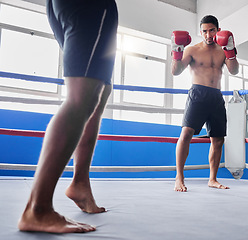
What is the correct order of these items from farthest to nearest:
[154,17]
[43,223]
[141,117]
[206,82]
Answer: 1. [141,117]
2. [154,17]
3. [206,82]
4. [43,223]

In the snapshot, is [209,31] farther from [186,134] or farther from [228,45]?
[186,134]

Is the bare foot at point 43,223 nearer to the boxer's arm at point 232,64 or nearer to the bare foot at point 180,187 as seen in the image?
the bare foot at point 180,187

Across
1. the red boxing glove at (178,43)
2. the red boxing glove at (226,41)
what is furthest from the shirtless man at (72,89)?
the red boxing glove at (226,41)

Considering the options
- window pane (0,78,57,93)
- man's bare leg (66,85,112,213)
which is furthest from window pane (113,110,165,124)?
man's bare leg (66,85,112,213)

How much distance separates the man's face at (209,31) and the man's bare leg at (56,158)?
147 centimetres

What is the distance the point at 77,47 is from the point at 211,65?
4.81 feet

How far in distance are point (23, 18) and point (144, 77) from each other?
114 inches

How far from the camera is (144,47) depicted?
6.66 m

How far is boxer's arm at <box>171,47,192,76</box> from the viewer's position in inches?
74.3

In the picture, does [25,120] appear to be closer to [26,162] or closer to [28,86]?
[26,162]

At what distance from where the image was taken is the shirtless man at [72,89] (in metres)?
0.64

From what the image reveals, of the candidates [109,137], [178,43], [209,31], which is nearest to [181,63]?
[178,43]

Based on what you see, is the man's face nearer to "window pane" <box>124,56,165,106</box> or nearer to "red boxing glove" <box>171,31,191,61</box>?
"red boxing glove" <box>171,31,191,61</box>

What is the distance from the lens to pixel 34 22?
5.31 m
